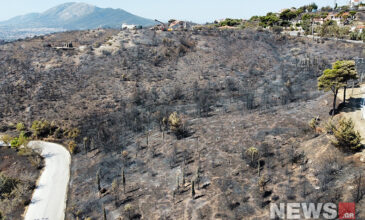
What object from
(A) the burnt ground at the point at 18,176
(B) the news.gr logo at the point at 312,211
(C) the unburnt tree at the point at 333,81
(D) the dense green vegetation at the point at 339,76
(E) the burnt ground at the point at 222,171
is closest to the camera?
(B) the news.gr logo at the point at 312,211

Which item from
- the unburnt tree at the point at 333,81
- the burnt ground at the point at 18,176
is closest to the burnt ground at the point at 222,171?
the unburnt tree at the point at 333,81

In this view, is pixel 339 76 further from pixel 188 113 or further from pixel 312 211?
pixel 188 113

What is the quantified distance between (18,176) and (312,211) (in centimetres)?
3265

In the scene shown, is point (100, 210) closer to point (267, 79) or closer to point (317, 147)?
point (317, 147)

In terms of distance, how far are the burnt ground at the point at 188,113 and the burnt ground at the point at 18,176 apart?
4785 mm

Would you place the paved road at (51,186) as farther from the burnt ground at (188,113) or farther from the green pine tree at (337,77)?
the green pine tree at (337,77)

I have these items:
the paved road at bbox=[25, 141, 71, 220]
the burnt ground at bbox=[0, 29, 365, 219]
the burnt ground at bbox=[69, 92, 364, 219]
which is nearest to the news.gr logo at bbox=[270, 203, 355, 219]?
the burnt ground at bbox=[69, 92, 364, 219]

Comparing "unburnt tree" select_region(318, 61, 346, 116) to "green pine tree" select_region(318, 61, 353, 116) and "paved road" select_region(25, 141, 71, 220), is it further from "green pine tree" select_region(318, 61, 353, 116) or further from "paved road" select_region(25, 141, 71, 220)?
"paved road" select_region(25, 141, 71, 220)

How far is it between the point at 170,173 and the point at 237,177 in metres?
7.35

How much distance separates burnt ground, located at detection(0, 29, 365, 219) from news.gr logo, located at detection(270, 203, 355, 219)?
0.78 metres

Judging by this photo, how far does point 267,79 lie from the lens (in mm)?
55250

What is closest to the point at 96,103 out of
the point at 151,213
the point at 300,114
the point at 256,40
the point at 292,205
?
the point at 151,213

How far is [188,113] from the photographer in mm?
43188

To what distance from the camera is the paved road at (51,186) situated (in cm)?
2452
